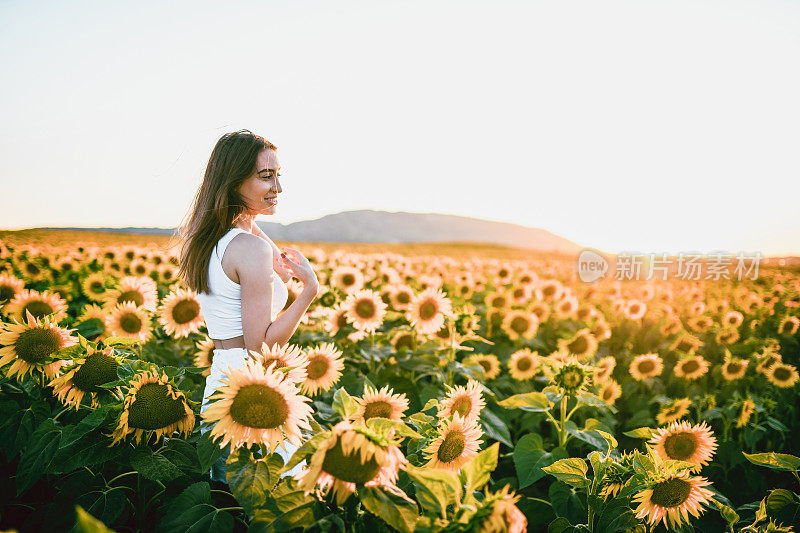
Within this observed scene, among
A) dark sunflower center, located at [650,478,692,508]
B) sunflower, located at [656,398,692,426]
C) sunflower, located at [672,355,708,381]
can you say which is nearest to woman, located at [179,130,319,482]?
dark sunflower center, located at [650,478,692,508]

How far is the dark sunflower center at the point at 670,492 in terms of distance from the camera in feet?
6.17

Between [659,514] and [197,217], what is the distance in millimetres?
2583

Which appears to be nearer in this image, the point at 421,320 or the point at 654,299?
the point at 421,320

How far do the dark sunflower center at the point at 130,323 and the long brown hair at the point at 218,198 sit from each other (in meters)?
1.23

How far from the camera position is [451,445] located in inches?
68.5

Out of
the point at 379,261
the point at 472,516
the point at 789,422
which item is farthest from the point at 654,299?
the point at 472,516

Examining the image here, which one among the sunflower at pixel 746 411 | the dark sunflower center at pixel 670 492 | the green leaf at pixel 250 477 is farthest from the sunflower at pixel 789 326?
the green leaf at pixel 250 477

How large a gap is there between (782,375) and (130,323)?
19.6 feet

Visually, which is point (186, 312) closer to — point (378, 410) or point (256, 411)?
Answer: point (378, 410)

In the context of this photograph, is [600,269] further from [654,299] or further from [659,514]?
[659,514]

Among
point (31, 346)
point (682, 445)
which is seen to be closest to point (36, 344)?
point (31, 346)

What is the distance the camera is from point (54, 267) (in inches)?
287

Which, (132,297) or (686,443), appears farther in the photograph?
(132,297)

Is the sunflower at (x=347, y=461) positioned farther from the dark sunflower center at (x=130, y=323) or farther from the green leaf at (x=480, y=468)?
the dark sunflower center at (x=130, y=323)
